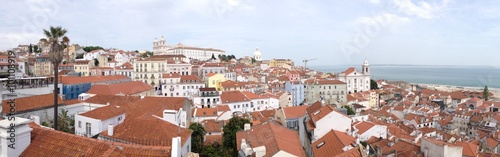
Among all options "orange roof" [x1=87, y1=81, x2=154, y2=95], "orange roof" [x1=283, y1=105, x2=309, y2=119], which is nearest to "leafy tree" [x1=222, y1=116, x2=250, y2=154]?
"orange roof" [x1=283, y1=105, x2=309, y2=119]

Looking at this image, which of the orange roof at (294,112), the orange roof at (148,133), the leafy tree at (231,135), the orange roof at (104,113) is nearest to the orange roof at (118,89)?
the orange roof at (104,113)

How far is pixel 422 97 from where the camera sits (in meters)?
63.7

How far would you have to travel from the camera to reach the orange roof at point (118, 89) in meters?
31.2

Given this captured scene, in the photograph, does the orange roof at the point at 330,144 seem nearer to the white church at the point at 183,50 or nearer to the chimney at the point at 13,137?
the chimney at the point at 13,137

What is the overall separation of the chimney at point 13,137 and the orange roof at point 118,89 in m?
26.6

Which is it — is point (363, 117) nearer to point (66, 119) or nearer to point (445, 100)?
point (66, 119)

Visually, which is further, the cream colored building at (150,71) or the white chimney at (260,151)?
the cream colored building at (150,71)

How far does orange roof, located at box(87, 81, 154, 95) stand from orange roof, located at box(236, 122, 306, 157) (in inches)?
788

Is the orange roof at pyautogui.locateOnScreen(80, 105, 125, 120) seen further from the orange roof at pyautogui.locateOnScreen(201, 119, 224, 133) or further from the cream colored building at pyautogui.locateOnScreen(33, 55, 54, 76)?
the cream colored building at pyautogui.locateOnScreen(33, 55, 54, 76)

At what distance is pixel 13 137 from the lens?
17.0ft

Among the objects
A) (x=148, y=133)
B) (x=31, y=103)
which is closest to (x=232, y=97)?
(x=31, y=103)

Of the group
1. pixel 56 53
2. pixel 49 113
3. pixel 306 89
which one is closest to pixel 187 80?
pixel 306 89

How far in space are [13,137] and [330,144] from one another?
38.1ft

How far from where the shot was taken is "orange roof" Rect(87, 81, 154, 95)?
31.2 m
